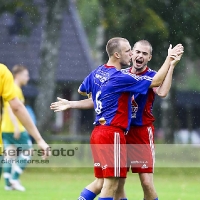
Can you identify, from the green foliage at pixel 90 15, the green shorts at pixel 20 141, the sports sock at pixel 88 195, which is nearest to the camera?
the sports sock at pixel 88 195

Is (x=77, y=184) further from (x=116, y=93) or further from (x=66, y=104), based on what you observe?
(x=116, y=93)

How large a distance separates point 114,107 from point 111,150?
0.44 m

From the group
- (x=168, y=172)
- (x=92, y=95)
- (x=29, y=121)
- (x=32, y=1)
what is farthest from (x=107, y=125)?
(x=32, y=1)

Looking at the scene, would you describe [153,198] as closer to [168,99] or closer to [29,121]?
[29,121]

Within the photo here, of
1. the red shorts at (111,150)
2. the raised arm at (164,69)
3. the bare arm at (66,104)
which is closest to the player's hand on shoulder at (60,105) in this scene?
Answer: the bare arm at (66,104)

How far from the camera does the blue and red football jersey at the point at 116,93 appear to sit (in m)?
7.05

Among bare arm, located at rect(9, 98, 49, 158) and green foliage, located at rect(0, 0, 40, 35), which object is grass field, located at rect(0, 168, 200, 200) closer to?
green foliage, located at rect(0, 0, 40, 35)

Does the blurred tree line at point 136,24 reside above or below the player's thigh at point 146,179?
above

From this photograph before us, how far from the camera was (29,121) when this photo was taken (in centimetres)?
575

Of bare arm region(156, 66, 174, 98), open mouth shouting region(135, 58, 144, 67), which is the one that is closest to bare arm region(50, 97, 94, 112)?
open mouth shouting region(135, 58, 144, 67)

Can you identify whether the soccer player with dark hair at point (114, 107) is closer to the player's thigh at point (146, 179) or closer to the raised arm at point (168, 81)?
the raised arm at point (168, 81)

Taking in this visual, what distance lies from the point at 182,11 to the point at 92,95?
33.5ft

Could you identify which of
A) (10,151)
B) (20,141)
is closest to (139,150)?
(20,141)

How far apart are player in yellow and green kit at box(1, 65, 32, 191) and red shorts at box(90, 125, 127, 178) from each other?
4.13m
